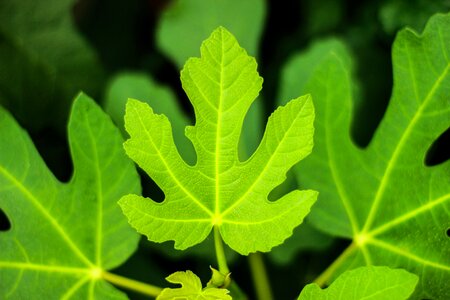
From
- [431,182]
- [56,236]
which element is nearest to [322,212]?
[431,182]

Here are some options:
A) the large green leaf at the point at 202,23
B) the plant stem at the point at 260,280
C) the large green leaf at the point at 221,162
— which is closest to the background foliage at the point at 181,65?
the large green leaf at the point at 202,23

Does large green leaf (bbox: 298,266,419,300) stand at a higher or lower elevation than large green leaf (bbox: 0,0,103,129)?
lower

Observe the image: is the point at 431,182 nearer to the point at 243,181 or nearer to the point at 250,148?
the point at 243,181

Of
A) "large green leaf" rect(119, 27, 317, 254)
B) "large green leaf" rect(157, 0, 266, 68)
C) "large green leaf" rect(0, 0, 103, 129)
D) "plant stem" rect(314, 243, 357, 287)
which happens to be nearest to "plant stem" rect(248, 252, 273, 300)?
"plant stem" rect(314, 243, 357, 287)

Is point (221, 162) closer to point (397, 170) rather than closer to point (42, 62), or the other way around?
point (397, 170)

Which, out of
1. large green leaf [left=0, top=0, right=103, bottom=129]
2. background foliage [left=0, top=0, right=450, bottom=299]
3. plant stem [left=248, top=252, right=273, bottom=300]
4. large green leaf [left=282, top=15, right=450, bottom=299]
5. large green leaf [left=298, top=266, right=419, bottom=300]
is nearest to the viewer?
large green leaf [left=298, top=266, right=419, bottom=300]

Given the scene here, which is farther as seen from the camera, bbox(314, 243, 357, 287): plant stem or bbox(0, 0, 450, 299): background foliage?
bbox(0, 0, 450, 299): background foliage

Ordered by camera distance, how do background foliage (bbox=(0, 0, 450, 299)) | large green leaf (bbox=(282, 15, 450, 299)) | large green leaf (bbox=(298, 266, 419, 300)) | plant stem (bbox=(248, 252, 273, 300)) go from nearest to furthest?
large green leaf (bbox=(298, 266, 419, 300)) → large green leaf (bbox=(282, 15, 450, 299)) → plant stem (bbox=(248, 252, 273, 300)) → background foliage (bbox=(0, 0, 450, 299))

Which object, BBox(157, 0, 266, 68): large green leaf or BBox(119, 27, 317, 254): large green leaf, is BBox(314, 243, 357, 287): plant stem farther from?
BBox(157, 0, 266, 68): large green leaf

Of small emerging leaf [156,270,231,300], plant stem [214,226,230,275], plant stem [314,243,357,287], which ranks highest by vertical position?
plant stem [314,243,357,287]
